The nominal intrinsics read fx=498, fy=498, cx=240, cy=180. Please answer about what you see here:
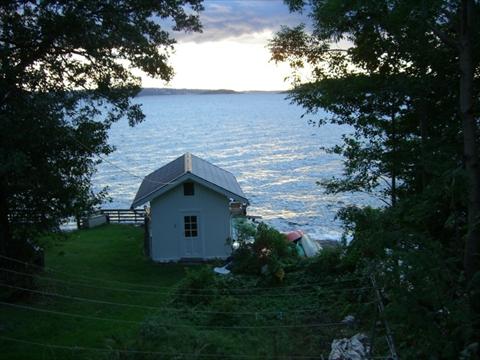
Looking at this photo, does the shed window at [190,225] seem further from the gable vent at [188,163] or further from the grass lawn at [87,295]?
the gable vent at [188,163]

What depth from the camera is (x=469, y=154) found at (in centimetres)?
802

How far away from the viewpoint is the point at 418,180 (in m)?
15.1

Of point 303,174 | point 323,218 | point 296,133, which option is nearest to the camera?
point 323,218

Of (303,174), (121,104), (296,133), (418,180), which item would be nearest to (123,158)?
(303,174)

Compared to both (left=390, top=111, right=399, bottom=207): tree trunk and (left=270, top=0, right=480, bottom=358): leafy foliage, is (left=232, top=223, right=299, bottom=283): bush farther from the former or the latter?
(left=390, top=111, right=399, bottom=207): tree trunk

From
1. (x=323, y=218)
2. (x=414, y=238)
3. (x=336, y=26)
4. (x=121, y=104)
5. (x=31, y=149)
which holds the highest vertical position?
(x=336, y=26)

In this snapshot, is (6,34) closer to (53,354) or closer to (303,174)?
(53,354)

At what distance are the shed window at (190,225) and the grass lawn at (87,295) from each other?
198cm

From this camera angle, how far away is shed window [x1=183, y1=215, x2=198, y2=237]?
27.0m

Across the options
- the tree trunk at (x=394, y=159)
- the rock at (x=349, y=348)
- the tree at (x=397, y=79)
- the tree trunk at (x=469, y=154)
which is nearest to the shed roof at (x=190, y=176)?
the tree at (x=397, y=79)

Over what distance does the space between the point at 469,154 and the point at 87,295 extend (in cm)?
1637

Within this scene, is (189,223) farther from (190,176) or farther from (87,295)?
(87,295)

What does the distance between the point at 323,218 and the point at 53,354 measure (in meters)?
33.2

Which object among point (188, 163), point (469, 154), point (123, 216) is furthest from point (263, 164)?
point (469, 154)
